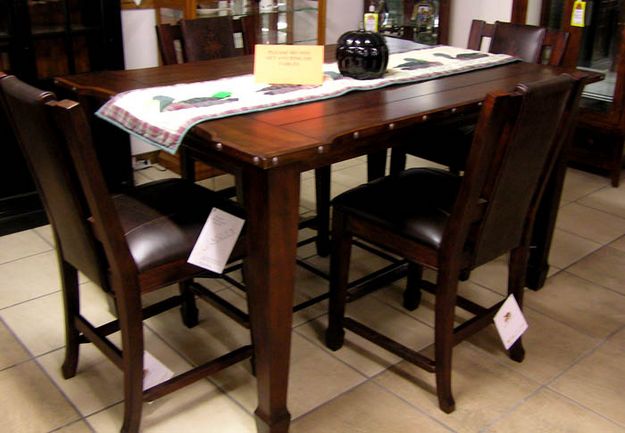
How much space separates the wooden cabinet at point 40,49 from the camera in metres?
2.79

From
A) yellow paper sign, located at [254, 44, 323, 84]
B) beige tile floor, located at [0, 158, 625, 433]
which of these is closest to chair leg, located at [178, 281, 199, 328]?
beige tile floor, located at [0, 158, 625, 433]

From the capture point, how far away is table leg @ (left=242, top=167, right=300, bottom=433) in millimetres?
1442

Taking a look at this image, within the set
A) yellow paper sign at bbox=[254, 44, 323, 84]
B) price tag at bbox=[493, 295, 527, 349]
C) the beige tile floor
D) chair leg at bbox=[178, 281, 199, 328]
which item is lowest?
the beige tile floor

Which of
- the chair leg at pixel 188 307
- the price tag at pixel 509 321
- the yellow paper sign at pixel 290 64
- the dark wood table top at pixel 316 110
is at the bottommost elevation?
the chair leg at pixel 188 307

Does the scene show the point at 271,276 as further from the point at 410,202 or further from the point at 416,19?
the point at 416,19

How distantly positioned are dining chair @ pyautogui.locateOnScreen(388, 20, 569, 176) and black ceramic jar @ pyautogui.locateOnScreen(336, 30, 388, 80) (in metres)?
0.45

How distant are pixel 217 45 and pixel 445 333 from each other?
4.96 ft

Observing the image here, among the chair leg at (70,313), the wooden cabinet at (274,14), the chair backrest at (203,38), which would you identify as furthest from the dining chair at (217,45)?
the chair leg at (70,313)

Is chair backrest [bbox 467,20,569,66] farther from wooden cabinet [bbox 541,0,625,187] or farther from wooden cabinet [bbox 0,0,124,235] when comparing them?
wooden cabinet [bbox 0,0,124,235]

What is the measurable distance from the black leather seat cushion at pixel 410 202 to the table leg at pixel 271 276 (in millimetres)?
397

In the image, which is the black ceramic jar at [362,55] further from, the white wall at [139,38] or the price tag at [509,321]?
the white wall at [139,38]

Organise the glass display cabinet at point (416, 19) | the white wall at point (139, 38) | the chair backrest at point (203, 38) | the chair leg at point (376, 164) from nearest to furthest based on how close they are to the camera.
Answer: the chair backrest at point (203, 38)
the chair leg at point (376, 164)
the white wall at point (139, 38)
the glass display cabinet at point (416, 19)

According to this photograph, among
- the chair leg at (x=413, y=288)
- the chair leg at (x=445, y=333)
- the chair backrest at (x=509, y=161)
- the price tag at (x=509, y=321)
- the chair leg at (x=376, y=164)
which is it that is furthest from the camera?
the chair leg at (x=376, y=164)

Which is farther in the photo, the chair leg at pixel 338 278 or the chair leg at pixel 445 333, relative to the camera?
the chair leg at pixel 338 278
